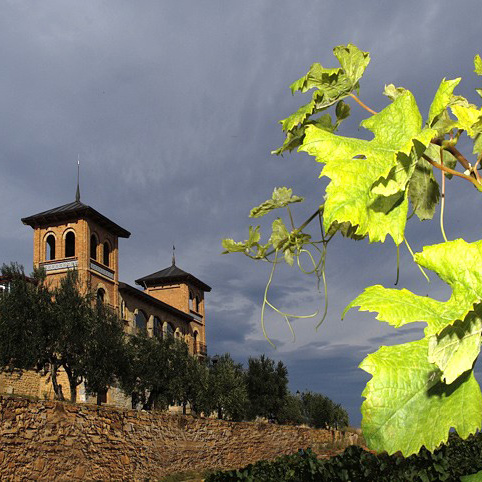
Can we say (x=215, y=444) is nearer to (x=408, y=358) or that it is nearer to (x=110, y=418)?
(x=110, y=418)

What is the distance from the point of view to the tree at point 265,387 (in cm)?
4216

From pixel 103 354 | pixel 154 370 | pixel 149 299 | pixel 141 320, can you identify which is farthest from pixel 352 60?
pixel 149 299

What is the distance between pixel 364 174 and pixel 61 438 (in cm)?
1501

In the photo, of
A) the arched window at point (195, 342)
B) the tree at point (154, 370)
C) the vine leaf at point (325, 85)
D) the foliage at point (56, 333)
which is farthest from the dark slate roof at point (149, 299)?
the vine leaf at point (325, 85)

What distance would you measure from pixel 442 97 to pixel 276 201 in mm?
765

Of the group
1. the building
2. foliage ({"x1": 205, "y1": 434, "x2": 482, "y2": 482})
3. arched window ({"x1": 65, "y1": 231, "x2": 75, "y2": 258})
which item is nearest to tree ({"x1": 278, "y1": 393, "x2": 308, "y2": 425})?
the building

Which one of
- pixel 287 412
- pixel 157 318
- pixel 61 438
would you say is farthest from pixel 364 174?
pixel 287 412

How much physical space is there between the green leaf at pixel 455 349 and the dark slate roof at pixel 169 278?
45532 mm

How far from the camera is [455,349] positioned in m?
0.72

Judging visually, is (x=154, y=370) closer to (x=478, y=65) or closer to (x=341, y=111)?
(x=341, y=111)

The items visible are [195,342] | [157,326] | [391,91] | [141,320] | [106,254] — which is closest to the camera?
[391,91]

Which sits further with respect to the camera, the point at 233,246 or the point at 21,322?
the point at 21,322

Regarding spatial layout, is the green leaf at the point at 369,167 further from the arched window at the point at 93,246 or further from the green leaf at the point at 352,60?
the arched window at the point at 93,246

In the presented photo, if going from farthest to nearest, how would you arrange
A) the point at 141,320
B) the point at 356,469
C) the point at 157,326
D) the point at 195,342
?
the point at 195,342, the point at 157,326, the point at 141,320, the point at 356,469
